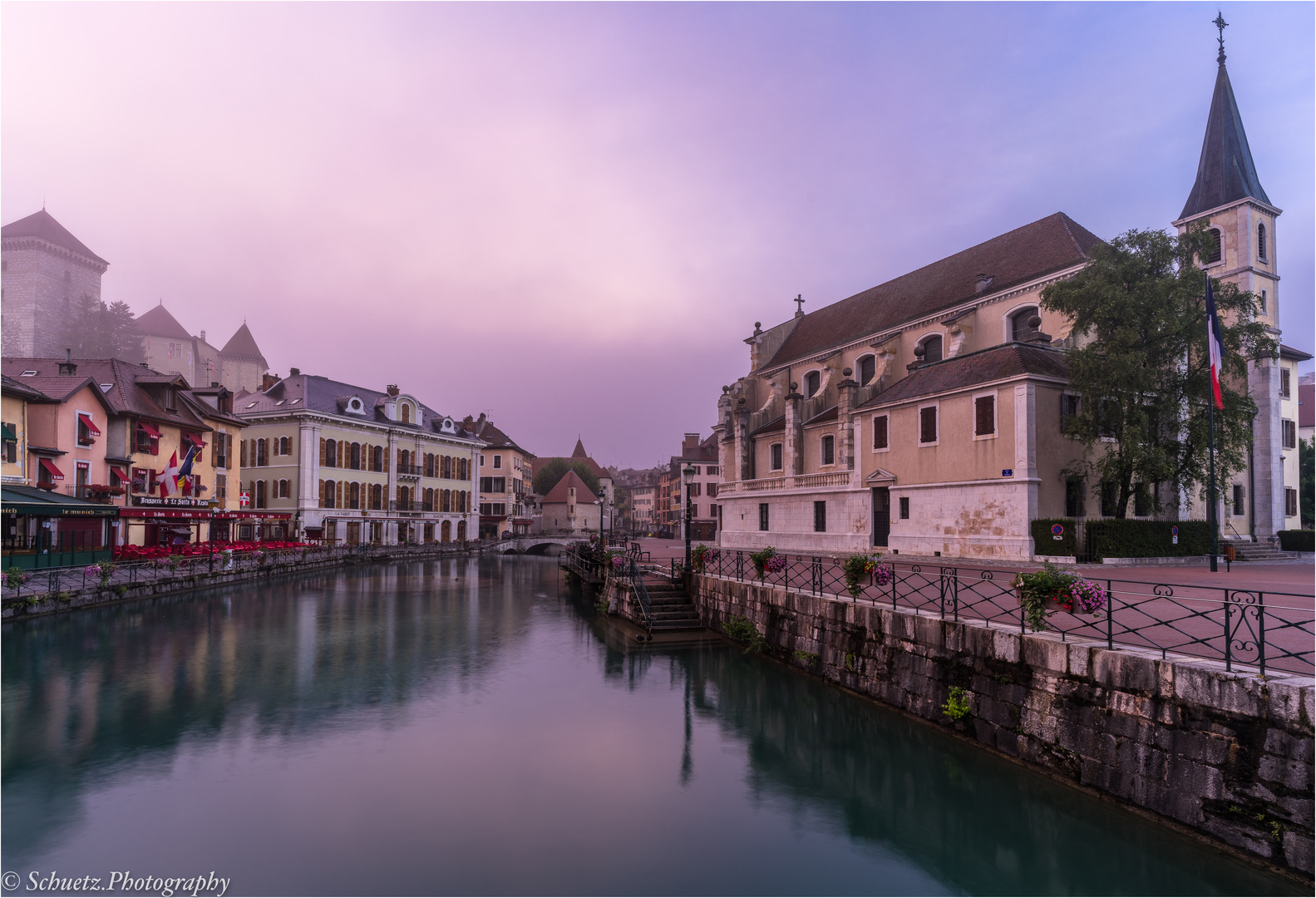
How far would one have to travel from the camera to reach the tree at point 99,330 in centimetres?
7681

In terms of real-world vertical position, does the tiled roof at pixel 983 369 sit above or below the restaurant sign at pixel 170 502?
above

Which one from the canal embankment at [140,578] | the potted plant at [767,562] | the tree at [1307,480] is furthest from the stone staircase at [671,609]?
the tree at [1307,480]

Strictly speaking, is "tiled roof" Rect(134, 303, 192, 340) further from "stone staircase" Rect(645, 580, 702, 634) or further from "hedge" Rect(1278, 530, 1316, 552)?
"hedge" Rect(1278, 530, 1316, 552)

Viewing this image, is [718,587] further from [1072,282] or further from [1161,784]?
[1072,282]

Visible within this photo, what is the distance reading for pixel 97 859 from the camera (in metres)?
8.13

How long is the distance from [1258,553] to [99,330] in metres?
104

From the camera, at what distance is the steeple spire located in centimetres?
3058

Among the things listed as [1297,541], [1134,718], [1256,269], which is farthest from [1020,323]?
A: [1134,718]

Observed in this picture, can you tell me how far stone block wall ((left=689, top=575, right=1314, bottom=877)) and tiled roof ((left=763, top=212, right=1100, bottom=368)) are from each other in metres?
22.1

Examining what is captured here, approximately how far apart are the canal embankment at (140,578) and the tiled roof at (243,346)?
207ft

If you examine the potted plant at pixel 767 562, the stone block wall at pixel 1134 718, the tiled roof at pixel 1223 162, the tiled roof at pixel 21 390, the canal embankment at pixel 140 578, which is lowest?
the canal embankment at pixel 140 578

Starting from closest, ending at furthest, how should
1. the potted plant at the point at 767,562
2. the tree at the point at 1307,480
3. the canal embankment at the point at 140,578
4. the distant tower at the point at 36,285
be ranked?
the potted plant at the point at 767,562
the canal embankment at the point at 140,578
the tree at the point at 1307,480
the distant tower at the point at 36,285

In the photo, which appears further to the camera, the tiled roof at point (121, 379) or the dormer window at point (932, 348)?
the dormer window at point (932, 348)

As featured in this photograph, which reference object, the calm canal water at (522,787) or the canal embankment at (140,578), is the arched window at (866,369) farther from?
the canal embankment at (140,578)
